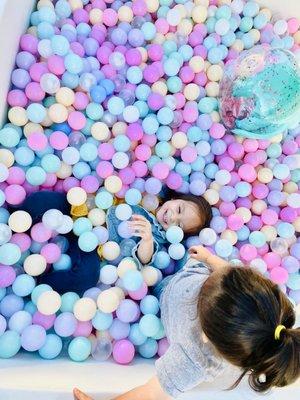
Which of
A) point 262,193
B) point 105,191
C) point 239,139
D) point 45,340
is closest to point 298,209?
point 262,193

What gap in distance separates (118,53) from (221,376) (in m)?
0.81

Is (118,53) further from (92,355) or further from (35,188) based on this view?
(92,355)

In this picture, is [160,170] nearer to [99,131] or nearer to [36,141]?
[99,131]

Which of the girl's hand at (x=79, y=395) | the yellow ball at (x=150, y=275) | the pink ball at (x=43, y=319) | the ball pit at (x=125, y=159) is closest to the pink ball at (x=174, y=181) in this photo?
the ball pit at (x=125, y=159)

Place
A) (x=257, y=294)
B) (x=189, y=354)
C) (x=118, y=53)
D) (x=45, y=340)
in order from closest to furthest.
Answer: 1. (x=257, y=294)
2. (x=189, y=354)
3. (x=45, y=340)
4. (x=118, y=53)

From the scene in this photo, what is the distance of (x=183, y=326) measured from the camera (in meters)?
0.84

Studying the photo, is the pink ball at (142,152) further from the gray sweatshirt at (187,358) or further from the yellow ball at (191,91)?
the gray sweatshirt at (187,358)

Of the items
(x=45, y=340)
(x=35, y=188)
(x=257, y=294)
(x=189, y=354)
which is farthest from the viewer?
(x=35, y=188)

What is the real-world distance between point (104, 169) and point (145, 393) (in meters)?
0.54

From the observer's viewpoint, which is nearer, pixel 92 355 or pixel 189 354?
pixel 189 354

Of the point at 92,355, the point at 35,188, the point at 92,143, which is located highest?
the point at 92,143

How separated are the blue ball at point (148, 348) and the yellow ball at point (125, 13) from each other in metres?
0.84

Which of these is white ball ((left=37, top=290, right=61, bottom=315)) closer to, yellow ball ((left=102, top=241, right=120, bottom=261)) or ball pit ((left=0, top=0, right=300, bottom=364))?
ball pit ((left=0, top=0, right=300, bottom=364))

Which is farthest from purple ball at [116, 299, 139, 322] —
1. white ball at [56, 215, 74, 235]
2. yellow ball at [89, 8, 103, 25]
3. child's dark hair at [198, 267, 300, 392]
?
yellow ball at [89, 8, 103, 25]
